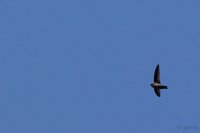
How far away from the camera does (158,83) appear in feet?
243

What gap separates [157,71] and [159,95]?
3.35 m

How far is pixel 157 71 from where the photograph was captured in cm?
7481

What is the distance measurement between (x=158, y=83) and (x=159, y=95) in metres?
2.02

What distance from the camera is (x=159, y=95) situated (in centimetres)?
7500

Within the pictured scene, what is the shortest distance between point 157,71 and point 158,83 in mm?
1854
